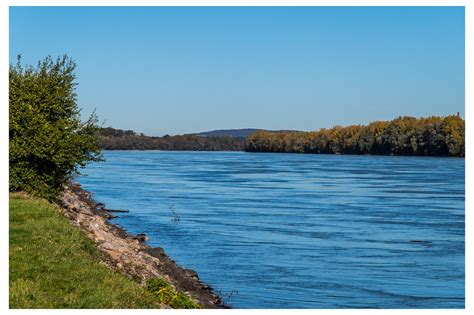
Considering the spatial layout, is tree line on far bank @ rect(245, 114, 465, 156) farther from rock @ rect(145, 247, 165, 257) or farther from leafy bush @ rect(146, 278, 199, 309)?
leafy bush @ rect(146, 278, 199, 309)

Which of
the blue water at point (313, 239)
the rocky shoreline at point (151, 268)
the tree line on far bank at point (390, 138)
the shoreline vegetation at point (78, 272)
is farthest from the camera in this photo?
the tree line on far bank at point (390, 138)

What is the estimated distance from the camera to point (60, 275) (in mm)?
11453

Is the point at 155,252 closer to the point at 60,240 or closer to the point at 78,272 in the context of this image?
the point at 60,240

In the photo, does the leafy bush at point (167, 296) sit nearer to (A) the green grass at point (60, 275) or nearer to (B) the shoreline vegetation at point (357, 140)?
(A) the green grass at point (60, 275)

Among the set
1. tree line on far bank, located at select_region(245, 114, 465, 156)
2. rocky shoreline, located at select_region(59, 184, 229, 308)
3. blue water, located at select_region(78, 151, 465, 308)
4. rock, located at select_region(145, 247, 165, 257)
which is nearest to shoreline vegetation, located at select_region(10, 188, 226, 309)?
rocky shoreline, located at select_region(59, 184, 229, 308)

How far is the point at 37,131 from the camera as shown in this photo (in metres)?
22.5

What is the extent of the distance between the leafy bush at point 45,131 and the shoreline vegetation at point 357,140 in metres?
84.4

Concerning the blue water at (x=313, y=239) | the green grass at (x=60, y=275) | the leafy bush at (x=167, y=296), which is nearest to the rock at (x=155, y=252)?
the blue water at (x=313, y=239)

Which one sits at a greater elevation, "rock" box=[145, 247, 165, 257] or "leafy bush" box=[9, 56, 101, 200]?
"leafy bush" box=[9, 56, 101, 200]

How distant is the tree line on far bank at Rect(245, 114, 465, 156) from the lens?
10494cm

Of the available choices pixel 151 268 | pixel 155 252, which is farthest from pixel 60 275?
pixel 155 252

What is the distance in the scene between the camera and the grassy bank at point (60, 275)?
10195 mm

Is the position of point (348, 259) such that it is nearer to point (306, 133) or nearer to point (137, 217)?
point (137, 217)
